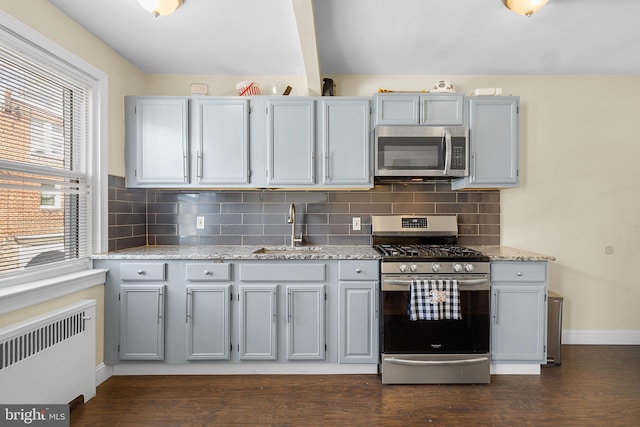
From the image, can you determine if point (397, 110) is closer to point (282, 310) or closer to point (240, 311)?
point (282, 310)

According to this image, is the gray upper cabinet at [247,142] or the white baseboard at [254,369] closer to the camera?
the white baseboard at [254,369]

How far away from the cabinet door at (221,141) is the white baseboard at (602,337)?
129 inches

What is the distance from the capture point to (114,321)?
2254 millimetres

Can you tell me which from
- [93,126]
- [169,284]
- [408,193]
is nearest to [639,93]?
[408,193]

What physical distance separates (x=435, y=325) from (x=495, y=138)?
1.60m

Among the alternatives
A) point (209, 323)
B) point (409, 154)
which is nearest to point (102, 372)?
point (209, 323)

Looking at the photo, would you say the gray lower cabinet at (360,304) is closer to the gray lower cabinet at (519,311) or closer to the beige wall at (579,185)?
the gray lower cabinet at (519,311)

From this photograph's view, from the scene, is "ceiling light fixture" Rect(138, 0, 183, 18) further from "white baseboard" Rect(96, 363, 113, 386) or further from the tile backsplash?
"white baseboard" Rect(96, 363, 113, 386)

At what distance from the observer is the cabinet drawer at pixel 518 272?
227 centimetres

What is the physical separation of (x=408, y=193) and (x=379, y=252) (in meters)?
0.76

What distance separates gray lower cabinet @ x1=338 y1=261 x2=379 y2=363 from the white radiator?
167cm

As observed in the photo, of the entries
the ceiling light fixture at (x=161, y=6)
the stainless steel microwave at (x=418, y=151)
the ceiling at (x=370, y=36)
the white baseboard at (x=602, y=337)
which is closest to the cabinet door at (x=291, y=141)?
the ceiling at (x=370, y=36)

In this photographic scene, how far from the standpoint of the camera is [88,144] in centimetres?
227

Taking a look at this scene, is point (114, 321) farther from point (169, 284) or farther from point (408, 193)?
point (408, 193)
